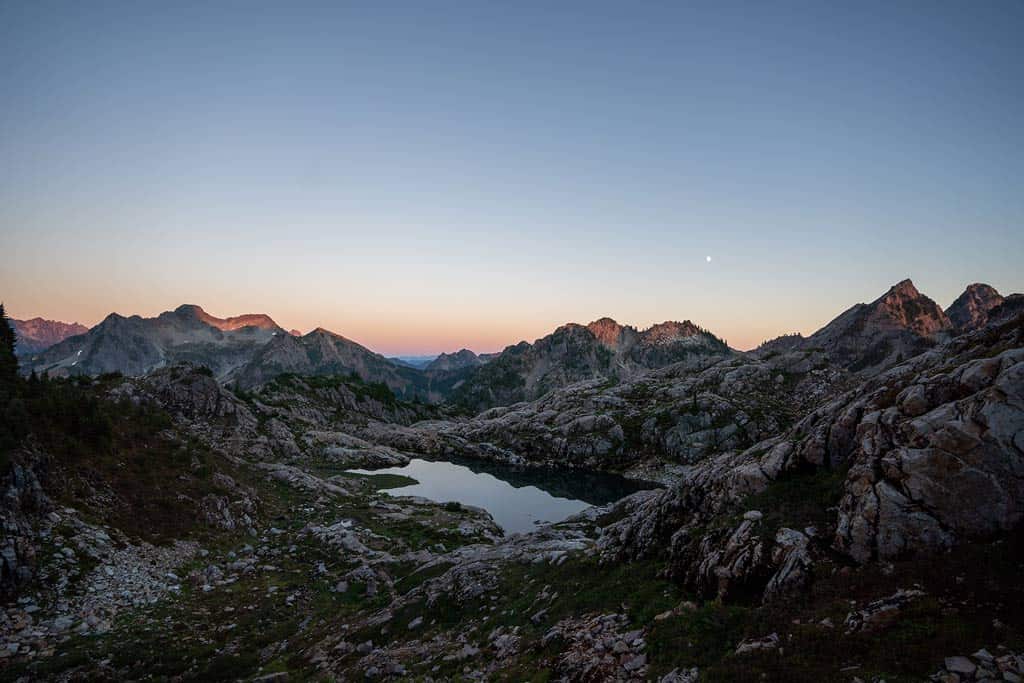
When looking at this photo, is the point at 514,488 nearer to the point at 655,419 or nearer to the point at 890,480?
the point at 655,419

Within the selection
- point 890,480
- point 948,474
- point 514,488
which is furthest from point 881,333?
point 948,474

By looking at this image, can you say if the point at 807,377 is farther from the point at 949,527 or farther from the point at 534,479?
the point at 949,527

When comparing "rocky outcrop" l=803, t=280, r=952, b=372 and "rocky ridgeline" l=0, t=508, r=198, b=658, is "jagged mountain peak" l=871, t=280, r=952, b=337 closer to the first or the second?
"rocky outcrop" l=803, t=280, r=952, b=372

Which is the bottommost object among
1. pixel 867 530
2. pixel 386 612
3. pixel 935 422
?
pixel 386 612

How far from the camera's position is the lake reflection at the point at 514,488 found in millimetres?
74062

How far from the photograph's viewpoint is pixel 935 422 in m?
16.3

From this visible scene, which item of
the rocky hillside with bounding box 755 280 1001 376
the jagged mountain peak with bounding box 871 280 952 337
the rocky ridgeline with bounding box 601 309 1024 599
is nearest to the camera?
the rocky ridgeline with bounding box 601 309 1024 599

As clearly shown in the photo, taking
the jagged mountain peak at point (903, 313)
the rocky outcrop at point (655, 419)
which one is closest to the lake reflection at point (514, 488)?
the rocky outcrop at point (655, 419)

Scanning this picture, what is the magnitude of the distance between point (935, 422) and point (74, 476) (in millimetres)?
52880

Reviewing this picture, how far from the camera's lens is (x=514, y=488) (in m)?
92.7

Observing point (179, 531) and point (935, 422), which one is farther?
point (179, 531)

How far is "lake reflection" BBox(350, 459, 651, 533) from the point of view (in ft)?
243

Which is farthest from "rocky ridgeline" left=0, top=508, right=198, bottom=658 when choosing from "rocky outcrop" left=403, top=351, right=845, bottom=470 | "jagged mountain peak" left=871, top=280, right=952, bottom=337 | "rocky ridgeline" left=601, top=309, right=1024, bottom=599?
"jagged mountain peak" left=871, top=280, right=952, bottom=337

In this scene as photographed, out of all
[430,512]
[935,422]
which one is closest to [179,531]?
[430,512]
